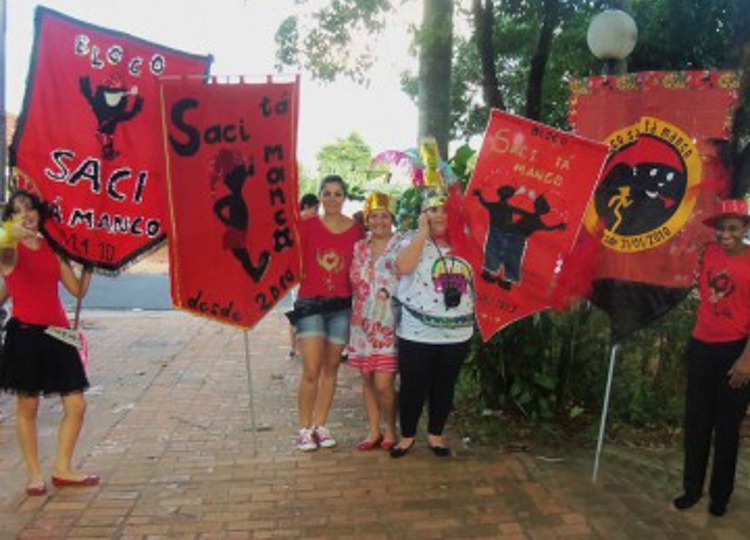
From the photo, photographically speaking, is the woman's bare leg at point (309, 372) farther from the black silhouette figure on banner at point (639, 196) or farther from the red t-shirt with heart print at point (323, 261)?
the black silhouette figure on banner at point (639, 196)

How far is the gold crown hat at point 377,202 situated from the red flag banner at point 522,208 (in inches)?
19.3

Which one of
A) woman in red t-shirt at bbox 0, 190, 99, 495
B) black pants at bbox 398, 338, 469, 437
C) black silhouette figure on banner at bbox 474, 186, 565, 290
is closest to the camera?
woman in red t-shirt at bbox 0, 190, 99, 495

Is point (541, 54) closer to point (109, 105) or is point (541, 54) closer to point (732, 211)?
point (732, 211)

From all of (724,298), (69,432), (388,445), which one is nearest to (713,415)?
(724,298)

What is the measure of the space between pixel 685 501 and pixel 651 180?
69.5 inches

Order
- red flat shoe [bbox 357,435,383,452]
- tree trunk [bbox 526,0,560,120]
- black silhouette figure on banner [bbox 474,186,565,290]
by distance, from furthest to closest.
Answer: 1. tree trunk [bbox 526,0,560,120]
2. red flat shoe [bbox 357,435,383,452]
3. black silhouette figure on banner [bbox 474,186,565,290]

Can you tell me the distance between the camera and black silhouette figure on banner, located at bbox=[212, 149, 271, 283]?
14.1 feet

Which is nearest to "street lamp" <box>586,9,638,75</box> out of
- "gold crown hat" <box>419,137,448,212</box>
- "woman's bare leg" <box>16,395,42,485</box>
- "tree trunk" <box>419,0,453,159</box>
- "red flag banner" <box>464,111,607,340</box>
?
"tree trunk" <box>419,0,453,159</box>

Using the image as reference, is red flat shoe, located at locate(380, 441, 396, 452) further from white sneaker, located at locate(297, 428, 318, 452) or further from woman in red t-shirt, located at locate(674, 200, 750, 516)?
woman in red t-shirt, located at locate(674, 200, 750, 516)

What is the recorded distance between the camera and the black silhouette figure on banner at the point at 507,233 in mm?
4383

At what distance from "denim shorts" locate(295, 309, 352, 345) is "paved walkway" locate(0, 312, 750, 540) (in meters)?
0.77

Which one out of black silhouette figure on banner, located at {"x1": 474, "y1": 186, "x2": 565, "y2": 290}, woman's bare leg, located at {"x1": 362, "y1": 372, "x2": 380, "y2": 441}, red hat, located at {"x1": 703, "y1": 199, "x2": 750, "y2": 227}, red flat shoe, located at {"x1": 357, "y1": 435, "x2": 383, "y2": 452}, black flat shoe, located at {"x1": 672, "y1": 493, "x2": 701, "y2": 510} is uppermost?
red hat, located at {"x1": 703, "y1": 199, "x2": 750, "y2": 227}

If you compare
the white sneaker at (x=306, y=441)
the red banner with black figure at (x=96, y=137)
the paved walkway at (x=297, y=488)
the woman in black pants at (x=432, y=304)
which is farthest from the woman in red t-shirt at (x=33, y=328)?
the woman in black pants at (x=432, y=304)

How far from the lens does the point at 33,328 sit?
395cm
